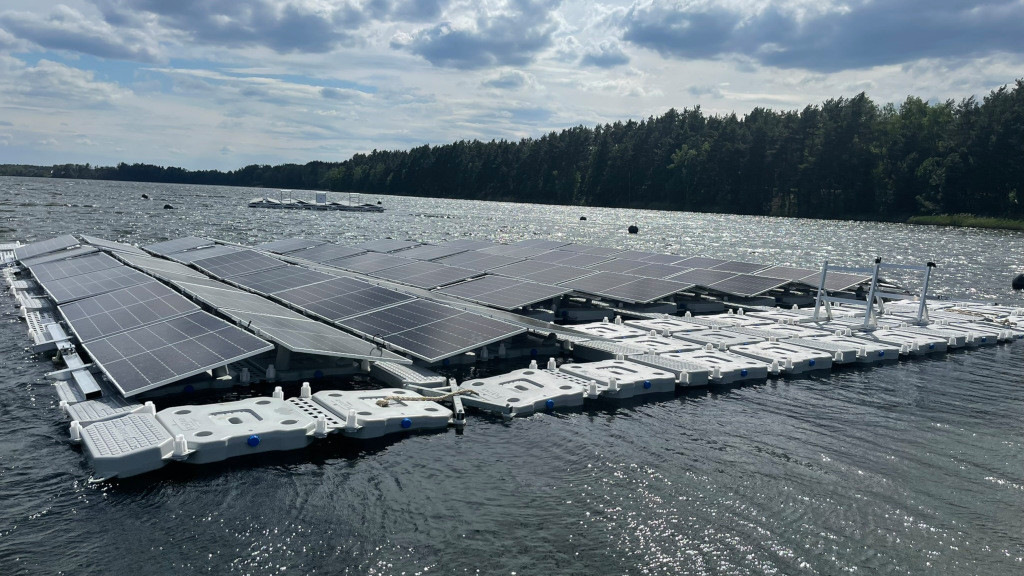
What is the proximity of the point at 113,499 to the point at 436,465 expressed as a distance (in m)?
7.51

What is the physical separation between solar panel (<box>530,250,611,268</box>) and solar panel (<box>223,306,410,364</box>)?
23.7 meters

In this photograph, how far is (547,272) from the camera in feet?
148

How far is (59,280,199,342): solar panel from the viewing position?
2664 centimetres

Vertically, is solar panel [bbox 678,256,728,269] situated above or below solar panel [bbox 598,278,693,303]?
above

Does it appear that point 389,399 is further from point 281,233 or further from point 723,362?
point 281,233

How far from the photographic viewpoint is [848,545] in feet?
49.5

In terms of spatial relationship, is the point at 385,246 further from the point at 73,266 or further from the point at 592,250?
the point at 73,266

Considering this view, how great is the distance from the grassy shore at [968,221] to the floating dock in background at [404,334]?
4194 inches

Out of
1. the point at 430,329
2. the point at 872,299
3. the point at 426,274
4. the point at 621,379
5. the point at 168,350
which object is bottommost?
the point at 621,379

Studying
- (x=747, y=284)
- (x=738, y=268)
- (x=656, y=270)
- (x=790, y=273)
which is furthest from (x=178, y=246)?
(x=790, y=273)

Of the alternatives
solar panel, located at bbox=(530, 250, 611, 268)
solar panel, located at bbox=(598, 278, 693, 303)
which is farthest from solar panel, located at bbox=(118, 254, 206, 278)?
solar panel, located at bbox=(598, 278, 693, 303)

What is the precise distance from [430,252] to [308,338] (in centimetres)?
3081

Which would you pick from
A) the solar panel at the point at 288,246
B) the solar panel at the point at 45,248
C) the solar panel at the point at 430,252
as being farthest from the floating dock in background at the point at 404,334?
the solar panel at the point at 288,246

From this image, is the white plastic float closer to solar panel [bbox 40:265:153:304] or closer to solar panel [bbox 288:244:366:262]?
solar panel [bbox 40:265:153:304]
